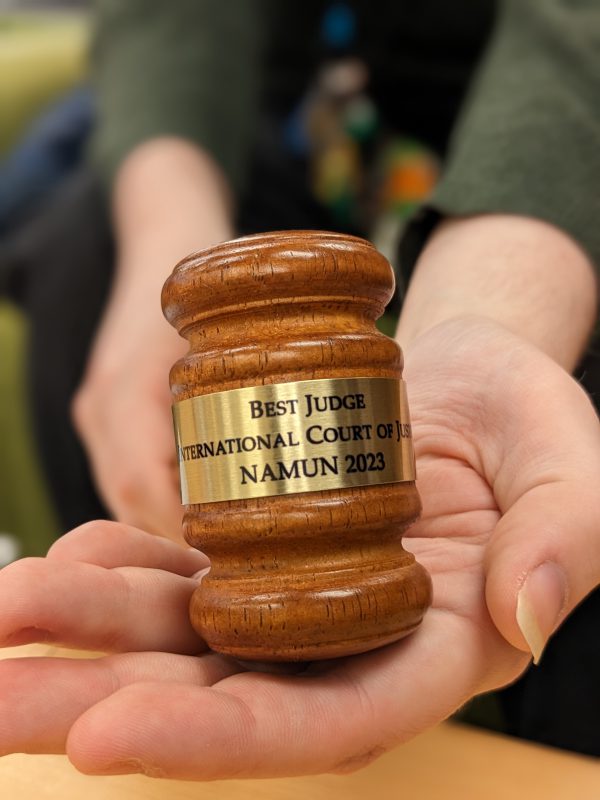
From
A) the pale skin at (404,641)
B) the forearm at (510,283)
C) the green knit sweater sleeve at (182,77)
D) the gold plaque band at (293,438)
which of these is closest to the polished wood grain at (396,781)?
the pale skin at (404,641)

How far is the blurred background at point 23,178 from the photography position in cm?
189

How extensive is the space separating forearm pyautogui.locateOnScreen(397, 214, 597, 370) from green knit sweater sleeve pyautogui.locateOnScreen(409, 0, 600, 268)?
0.03 m

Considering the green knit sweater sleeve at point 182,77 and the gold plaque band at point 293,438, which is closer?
the gold plaque band at point 293,438

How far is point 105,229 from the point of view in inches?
71.7

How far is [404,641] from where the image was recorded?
73 cm

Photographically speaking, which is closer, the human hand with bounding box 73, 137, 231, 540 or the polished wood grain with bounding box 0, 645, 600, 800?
the polished wood grain with bounding box 0, 645, 600, 800

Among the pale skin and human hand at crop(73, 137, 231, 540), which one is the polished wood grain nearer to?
the pale skin

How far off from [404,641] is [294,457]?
0.59 ft

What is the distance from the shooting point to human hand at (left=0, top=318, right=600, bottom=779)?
0.59m

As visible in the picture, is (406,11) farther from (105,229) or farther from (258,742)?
(258,742)

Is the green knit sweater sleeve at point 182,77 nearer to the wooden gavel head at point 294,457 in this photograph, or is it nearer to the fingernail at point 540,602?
the wooden gavel head at point 294,457

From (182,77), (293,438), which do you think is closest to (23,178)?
(182,77)

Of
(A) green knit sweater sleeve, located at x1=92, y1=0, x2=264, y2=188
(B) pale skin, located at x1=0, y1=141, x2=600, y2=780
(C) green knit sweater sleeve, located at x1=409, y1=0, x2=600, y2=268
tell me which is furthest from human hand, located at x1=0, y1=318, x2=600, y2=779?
(A) green knit sweater sleeve, located at x1=92, y1=0, x2=264, y2=188

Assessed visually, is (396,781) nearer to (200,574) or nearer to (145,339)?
(200,574)
